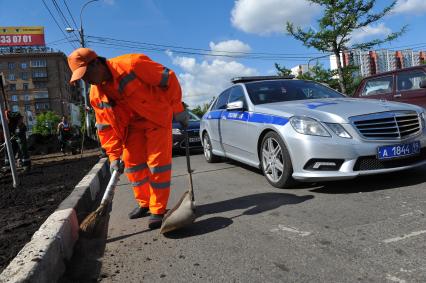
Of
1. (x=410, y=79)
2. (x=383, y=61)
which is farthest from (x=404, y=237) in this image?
(x=383, y=61)

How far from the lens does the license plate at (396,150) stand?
4133 millimetres

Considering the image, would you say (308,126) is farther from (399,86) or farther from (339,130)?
(399,86)

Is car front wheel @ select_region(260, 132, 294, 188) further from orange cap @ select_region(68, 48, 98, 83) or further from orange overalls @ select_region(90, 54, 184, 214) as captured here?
orange cap @ select_region(68, 48, 98, 83)

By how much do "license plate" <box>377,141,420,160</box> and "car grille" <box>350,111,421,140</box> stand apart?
100mm

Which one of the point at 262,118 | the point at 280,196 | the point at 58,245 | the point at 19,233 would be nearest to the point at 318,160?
the point at 280,196

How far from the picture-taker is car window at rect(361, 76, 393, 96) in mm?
8398

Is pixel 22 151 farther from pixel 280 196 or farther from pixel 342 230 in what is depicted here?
pixel 342 230

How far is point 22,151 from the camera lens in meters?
9.70

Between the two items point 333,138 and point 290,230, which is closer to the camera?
point 290,230

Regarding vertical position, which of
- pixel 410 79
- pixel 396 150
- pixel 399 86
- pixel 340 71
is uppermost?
pixel 340 71

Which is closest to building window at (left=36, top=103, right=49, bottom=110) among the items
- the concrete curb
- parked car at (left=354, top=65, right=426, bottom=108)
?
parked car at (left=354, top=65, right=426, bottom=108)

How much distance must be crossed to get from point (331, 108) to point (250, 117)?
1.22 metres

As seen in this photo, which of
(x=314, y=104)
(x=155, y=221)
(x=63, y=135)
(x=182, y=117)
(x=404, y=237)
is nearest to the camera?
(x=404, y=237)

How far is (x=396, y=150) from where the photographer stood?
13.7ft
